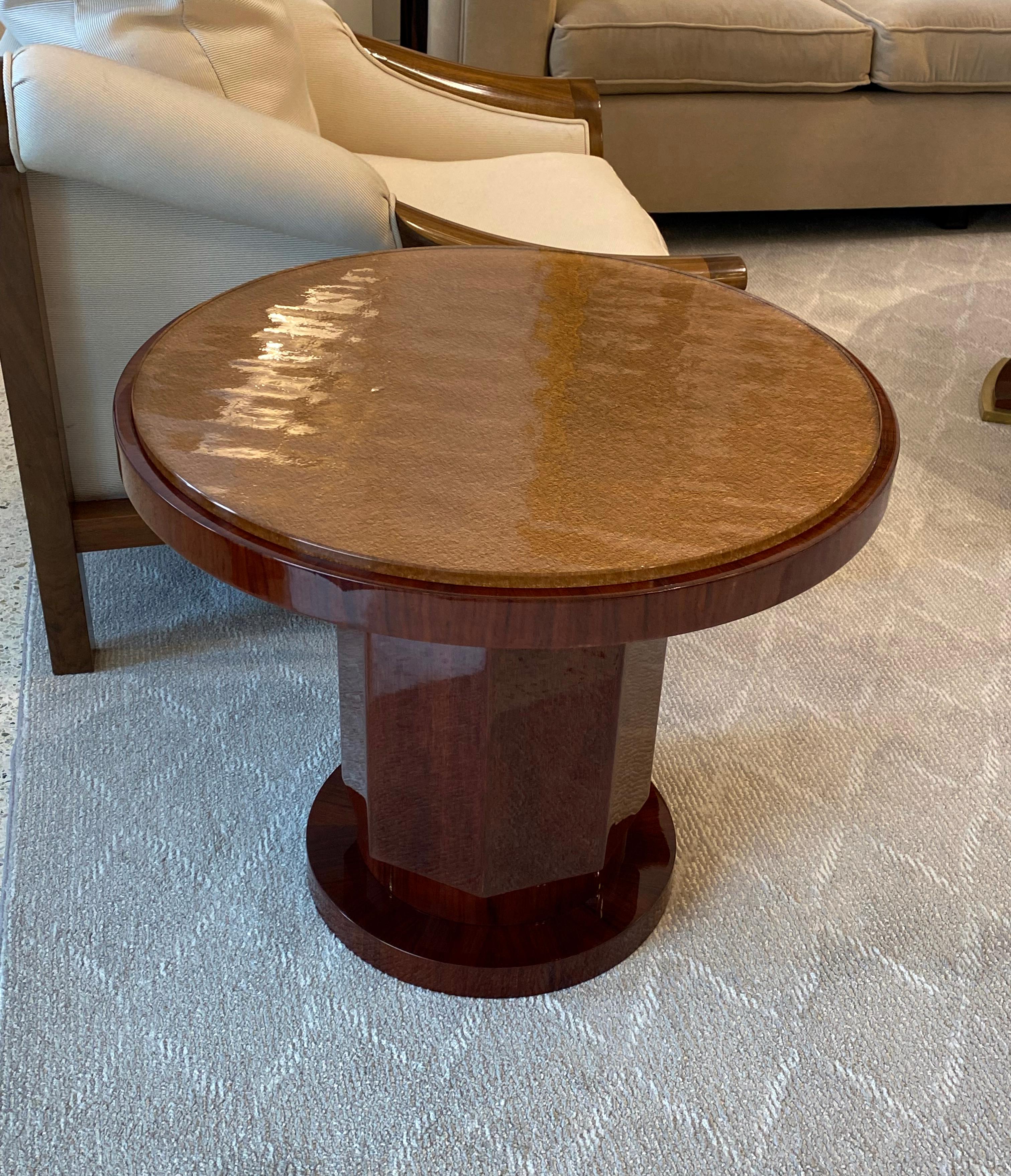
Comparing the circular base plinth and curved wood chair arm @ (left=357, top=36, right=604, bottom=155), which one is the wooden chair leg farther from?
curved wood chair arm @ (left=357, top=36, right=604, bottom=155)

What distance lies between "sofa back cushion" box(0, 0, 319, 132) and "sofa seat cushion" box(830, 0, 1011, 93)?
6.54 feet

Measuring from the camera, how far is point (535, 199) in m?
1.89

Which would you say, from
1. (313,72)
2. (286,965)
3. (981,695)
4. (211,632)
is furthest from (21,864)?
(313,72)

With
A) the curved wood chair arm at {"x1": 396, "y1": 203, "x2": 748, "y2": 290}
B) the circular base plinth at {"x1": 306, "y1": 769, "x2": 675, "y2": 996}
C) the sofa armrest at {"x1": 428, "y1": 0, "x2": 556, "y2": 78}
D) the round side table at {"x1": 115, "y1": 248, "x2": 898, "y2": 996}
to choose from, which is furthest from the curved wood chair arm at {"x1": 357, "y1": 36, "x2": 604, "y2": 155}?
the circular base plinth at {"x1": 306, "y1": 769, "x2": 675, "y2": 996}

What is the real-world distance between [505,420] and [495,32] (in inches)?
83.0

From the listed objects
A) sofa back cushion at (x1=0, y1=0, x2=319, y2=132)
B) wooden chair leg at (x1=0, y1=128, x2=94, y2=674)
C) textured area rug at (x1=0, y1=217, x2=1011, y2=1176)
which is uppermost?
sofa back cushion at (x1=0, y1=0, x2=319, y2=132)

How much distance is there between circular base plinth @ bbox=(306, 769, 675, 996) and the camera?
1137 mm

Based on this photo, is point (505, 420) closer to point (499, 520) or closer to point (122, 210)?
point (499, 520)

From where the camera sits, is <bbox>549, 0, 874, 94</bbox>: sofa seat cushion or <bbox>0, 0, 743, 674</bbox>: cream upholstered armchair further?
<bbox>549, 0, 874, 94</bbox>: sofa seat cushion

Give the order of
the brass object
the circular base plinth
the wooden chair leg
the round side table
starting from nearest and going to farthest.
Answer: the round side table
the circular base plinth
the wooden chair leg
the brass object

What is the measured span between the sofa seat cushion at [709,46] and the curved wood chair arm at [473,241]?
1.51 metres

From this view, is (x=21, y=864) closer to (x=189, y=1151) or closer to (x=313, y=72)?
(x=189, y=1151)

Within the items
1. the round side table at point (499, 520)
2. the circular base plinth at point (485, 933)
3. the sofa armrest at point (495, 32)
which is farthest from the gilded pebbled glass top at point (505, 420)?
the sofa armrest at point (495, 32)

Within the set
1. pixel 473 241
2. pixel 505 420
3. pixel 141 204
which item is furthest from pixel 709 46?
pixel 505 420
